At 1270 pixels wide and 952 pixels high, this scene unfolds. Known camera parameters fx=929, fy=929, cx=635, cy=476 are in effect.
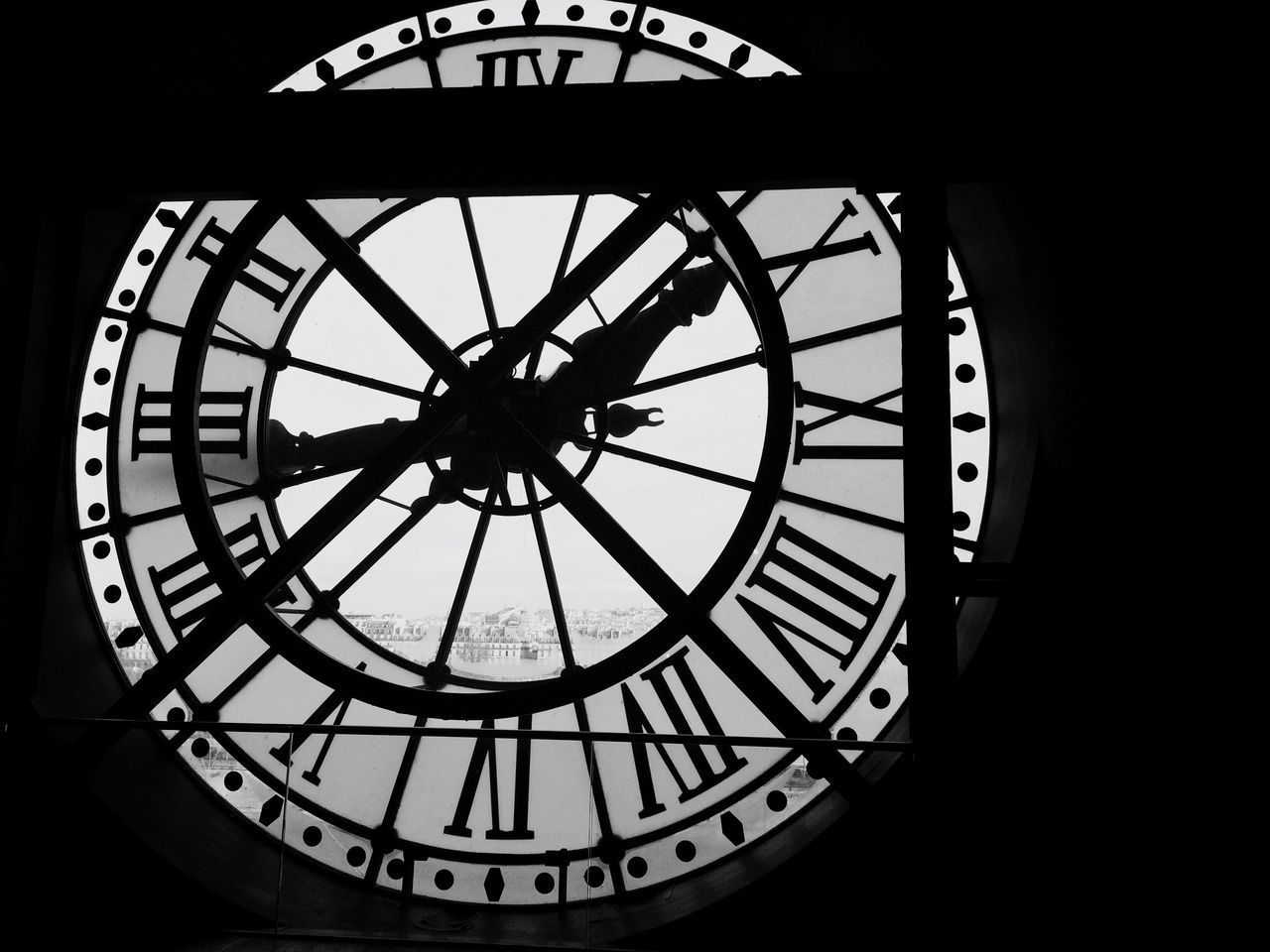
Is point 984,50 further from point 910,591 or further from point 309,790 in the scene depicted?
point 309,790

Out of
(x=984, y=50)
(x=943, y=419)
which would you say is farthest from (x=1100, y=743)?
(x=984, y=50)

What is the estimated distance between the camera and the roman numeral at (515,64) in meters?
3.26

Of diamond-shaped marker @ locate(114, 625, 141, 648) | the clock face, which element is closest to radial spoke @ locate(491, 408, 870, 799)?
the clock face

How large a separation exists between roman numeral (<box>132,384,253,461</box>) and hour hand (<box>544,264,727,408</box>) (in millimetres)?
1133

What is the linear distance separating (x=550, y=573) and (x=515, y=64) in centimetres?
179

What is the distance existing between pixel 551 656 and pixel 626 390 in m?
0.95

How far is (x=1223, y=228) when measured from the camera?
1774mm

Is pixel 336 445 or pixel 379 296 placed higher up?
pixel 379 296

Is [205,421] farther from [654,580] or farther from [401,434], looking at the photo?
[654,580]

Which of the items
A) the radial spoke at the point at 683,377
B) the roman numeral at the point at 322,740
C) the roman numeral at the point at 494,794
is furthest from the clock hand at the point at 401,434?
the roman numeral at the point at 494,794

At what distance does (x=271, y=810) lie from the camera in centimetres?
303

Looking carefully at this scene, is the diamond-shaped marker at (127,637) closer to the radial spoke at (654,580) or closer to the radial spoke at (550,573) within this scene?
the radial spoke at (550,573)

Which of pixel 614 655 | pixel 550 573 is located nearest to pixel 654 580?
pixel 614 655

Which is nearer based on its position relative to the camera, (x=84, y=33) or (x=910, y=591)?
(x=910, y=591)
